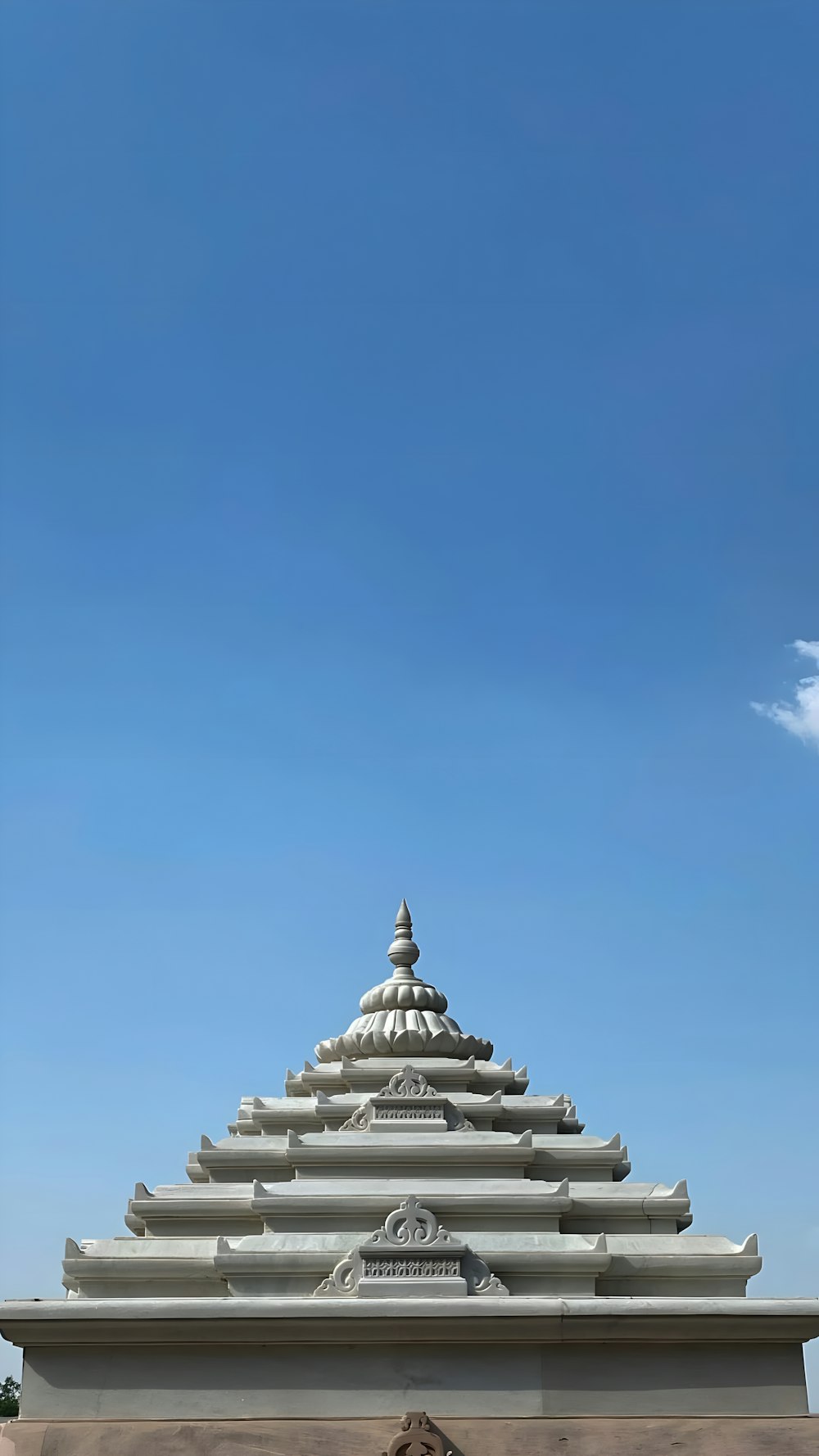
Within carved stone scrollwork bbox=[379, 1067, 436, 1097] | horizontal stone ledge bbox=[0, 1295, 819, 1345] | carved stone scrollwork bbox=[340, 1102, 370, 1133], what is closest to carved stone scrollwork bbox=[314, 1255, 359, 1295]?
horizontal stone ledge bbox=[0, 1295, 819, 1345]

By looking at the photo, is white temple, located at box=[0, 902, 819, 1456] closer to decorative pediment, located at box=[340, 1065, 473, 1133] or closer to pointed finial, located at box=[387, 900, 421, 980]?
decorative pediment, located at box=[340, 1065, 473, 1133]

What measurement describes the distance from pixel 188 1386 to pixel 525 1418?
3.21 meters

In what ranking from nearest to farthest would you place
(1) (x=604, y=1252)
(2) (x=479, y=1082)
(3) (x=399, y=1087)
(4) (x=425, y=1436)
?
1. (4) (x=425, y=1436)
2. (1) (x=604, y=1252)
3. (3) (x=399, y=1087)
4. (2) (x=479, y=1082)

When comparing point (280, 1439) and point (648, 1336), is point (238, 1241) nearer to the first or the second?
point (280, 1439)

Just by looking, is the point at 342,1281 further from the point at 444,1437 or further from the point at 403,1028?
the point at 403,1028

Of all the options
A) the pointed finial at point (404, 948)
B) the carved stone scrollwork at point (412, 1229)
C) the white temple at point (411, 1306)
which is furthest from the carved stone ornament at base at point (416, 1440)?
the pointed finial at point (404, 948)

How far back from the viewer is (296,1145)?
47.0 feet

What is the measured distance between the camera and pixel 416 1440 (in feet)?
37.0

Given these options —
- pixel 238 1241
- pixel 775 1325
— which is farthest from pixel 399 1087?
pixel 775 1325

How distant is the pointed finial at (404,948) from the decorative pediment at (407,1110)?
3.92 m

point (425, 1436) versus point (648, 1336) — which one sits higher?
point (648, 1336)

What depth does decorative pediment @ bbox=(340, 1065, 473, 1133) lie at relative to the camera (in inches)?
586

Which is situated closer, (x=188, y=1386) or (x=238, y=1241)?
(x=188, y=1386)

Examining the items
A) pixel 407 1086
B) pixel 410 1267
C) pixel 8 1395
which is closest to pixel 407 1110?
pixel 407 1086
